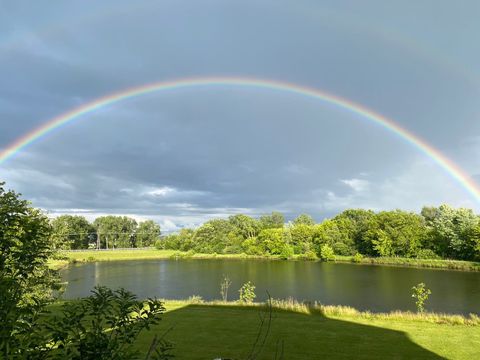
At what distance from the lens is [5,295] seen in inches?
82.1

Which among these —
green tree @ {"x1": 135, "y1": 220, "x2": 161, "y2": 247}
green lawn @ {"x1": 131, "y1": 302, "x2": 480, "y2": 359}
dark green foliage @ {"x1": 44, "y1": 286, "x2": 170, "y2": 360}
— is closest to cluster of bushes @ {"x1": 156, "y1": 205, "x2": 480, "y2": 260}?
green tree @ {"x1": 135, "y1": 220, "x2": 161, "y2": 247}

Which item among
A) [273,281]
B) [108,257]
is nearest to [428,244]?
[273,281]

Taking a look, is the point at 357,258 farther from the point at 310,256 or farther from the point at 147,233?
the point at 147,233

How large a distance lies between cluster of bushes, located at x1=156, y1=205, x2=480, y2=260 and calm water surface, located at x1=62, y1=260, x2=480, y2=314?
10.1 m

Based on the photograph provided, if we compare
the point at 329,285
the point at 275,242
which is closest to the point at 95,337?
the point at 329,285

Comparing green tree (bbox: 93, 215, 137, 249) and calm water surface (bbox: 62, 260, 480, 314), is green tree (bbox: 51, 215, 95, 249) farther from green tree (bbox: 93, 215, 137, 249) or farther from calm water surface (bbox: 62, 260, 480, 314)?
calm water surface (bbox: 62, 260, 480, 314)

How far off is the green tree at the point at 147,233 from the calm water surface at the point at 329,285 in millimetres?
59580

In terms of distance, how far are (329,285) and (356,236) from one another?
31609mm

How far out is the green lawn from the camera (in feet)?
29.5

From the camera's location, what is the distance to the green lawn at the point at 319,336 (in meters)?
9.00

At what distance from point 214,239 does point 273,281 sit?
41.2 m

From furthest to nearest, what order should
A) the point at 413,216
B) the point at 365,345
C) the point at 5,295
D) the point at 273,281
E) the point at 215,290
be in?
1. the point at 413,216
2. the point at 273,281
3. the point at 215,290
4. the point at 365,345
5. the point at 5,295

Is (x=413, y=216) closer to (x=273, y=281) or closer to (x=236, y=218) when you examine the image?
(x=273, y=281)

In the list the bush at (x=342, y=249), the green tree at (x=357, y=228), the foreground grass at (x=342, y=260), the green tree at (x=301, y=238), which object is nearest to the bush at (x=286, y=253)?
the foreground grass at (x=342, y=260)
